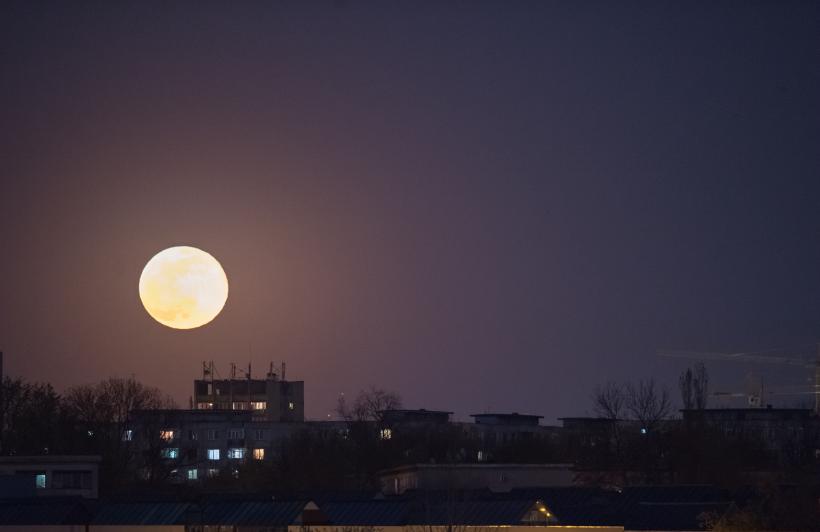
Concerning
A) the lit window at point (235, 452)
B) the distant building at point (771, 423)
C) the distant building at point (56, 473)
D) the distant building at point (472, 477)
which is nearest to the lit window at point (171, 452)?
the lit window at point (235, 452)

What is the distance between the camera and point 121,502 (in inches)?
2346

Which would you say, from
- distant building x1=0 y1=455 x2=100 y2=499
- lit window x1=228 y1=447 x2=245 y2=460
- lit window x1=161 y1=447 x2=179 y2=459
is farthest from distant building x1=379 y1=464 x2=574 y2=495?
lit window x1=228 y1=447 x2=245 y2=460

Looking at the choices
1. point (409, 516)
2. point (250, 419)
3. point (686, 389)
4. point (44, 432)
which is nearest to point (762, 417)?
point (686, 389)

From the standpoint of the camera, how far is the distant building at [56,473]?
226 ft

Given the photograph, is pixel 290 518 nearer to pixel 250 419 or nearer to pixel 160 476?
pixel 160 476

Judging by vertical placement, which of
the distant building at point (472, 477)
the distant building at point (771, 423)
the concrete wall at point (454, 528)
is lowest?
the concrete wall at point (454, 528)

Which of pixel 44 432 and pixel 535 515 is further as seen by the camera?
pixel 44 432

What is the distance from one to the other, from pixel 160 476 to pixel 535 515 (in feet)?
156

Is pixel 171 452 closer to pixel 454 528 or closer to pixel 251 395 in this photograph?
pixel 251 395

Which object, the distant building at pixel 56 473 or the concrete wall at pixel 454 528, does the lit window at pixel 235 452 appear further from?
the concrete wall at pixel 454 528

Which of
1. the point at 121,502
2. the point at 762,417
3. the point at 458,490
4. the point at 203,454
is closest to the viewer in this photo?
the point at 121,502

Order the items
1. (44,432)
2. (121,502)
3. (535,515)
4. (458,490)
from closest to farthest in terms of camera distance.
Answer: (535,515)
(121,502)
(458,490)
(44,432)

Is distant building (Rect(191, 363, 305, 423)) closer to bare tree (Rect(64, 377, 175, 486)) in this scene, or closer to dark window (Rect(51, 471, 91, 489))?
bare tree (Rect(64, 377, 175, 486))

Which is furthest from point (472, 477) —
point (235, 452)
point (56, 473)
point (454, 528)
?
point (235, 452)
